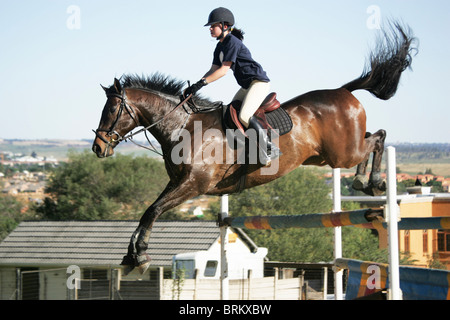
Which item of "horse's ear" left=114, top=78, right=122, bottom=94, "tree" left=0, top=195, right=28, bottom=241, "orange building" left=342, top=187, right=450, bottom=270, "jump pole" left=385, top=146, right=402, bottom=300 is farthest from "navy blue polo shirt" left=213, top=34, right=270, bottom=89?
"tree" left=0, top=195, right=28, bottom=241

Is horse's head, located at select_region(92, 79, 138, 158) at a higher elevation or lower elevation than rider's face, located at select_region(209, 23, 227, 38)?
lower

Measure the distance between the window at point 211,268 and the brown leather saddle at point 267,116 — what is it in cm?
1334

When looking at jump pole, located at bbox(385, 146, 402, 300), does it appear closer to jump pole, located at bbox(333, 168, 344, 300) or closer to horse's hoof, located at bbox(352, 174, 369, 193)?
horse's hoof, located at bbox(352, 174, 369, 193)

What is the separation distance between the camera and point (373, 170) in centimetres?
537

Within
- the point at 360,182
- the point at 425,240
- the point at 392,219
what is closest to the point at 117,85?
the point at 360,182

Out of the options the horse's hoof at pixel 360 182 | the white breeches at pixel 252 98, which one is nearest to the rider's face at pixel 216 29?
the white breeches at pixel 252 98

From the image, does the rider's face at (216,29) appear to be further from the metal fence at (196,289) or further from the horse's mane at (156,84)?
the metal fence at (196,289)

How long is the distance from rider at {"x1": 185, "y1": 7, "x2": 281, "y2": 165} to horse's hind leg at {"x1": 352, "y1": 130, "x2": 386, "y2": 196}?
35.0 inches

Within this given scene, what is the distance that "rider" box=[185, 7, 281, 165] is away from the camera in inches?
192

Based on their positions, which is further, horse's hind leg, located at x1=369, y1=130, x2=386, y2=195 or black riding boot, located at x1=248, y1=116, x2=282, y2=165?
horse's hind leg, located at x1=369, y1=130, x2=386, y2=195

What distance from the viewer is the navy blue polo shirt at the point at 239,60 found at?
16.0 feet

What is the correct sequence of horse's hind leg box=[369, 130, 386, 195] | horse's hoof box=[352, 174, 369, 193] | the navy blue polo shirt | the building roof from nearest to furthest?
the navy blue polo shirt < horse's hind leg box=[369, 130, 386, 195] < horse's hoof box=[352, 174, 369, 193] < the building roof
